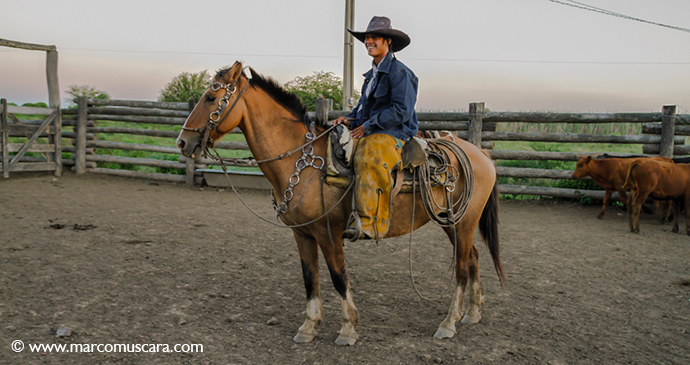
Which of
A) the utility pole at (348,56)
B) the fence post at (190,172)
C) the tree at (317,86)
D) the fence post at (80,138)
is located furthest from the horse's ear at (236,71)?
the tree at (317,86)

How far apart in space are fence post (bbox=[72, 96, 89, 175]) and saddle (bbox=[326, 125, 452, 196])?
37.7 feet

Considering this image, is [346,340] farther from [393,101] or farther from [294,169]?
[393,101]

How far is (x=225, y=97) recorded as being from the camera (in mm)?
3412

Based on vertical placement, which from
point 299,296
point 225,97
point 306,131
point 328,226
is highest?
point 225,97

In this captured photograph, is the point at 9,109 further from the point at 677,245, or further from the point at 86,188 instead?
the point at 677,245

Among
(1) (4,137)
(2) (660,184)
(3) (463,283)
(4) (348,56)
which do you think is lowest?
(3) (463,283)

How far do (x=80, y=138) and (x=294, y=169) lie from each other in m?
11.5

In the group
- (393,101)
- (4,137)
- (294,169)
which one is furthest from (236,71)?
(4,137)

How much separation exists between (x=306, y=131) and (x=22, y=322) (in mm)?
2691

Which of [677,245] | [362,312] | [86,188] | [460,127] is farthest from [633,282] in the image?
[86,188]

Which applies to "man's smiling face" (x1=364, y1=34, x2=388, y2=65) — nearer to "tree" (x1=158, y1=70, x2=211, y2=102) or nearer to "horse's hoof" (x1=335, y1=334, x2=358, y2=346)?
"horse's hoof" (x1=335, y1=334, x2=358, y2=346)

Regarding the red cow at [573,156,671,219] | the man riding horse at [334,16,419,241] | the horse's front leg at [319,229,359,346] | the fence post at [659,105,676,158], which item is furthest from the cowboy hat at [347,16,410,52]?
the fence post at [659,105,676,158]

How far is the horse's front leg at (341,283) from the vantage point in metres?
3.62

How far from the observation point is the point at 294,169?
11.8 feet
